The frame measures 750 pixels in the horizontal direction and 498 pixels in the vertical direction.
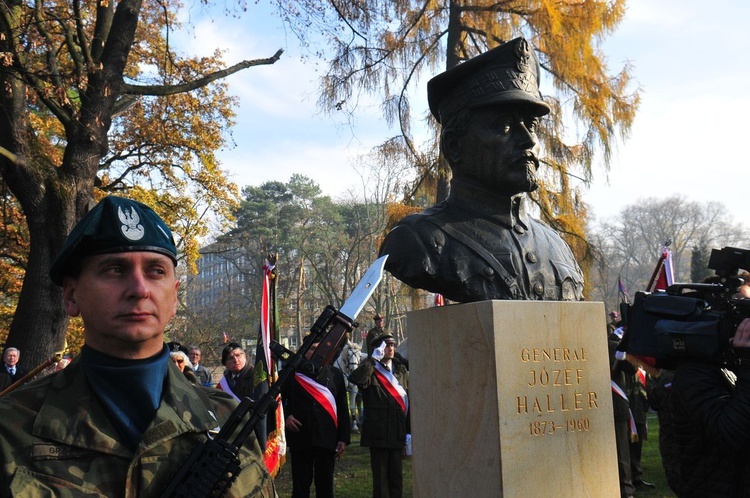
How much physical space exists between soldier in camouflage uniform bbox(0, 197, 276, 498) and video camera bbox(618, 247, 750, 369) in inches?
94.9

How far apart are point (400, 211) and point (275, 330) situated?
4.78 metres

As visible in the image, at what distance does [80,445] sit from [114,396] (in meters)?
0.16

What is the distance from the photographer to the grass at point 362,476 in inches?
341

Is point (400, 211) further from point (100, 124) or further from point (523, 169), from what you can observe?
point (523, 169)

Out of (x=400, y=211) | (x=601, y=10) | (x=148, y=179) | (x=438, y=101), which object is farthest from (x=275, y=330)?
(x=148, y=179)

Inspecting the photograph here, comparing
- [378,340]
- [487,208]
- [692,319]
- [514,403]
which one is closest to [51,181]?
[378,340]

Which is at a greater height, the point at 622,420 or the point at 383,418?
the point at 383,418

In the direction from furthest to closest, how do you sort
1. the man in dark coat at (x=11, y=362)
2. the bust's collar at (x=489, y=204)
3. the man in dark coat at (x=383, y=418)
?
the man in dark coat at (x=11, y=362)
the man in dark coat at (x=383, y=418)
the bust's collar at (x=489, y=204)

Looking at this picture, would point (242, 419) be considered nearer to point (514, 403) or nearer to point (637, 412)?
point (514, 403)

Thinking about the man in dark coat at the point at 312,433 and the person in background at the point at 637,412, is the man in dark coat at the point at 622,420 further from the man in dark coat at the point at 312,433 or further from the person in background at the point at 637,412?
the man in dark coat at the point at 312,433

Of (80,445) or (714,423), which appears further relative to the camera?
(714,423)

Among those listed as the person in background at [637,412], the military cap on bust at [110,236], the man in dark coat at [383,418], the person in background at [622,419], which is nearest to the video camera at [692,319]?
the military cap on bust at [110,236]

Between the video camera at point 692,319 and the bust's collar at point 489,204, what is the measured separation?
1.01 m

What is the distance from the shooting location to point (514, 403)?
3.69 m
